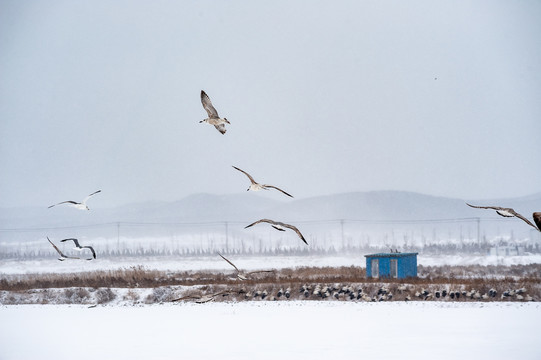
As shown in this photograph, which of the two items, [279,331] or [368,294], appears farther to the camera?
[368,294]

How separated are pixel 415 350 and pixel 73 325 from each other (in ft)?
41.0

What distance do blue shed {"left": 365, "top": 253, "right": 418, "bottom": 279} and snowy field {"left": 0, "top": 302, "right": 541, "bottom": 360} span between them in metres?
8.51

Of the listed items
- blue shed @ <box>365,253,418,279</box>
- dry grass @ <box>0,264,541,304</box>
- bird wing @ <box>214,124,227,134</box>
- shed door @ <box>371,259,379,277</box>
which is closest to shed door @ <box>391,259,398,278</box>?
blue shed @ <box>365,253,418,279</box>

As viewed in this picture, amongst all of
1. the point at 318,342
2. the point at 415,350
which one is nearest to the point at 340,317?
the point at 318,342

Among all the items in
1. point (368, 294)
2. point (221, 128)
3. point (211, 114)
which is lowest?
point (368, 294)

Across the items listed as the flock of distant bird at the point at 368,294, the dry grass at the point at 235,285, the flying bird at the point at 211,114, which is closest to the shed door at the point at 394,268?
the dry grass at the point at 235,285

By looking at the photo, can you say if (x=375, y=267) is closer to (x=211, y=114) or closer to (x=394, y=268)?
(x=394, y=268)

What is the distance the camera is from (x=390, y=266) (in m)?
40.8

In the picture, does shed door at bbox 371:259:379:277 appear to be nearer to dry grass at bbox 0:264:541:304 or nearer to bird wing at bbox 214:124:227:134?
dry grass at bbox 0:264:541:304

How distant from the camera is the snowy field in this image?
23469 mm

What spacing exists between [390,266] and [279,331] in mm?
15188

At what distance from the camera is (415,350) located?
2320 centimetres

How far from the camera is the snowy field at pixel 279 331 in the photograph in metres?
23.5

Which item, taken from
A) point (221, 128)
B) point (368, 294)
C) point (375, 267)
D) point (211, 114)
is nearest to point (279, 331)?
point (368, 294)
